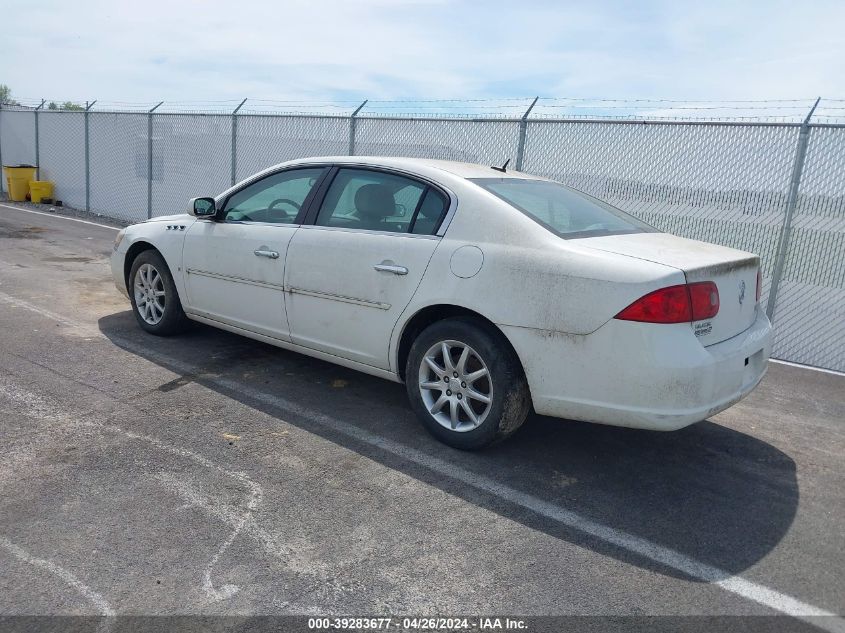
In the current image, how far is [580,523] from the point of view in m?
3.43

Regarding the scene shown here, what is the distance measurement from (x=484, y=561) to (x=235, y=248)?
315 cm

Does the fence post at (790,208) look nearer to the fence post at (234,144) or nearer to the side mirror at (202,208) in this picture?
the side mirror at (202,208)

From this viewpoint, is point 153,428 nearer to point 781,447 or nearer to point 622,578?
point 622,578

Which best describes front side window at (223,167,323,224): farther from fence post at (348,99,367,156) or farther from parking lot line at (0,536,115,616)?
fence post at (348,99,367,156)

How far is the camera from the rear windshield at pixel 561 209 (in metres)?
4.14

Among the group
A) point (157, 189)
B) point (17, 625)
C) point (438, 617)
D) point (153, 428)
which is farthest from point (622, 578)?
point (157, 189)

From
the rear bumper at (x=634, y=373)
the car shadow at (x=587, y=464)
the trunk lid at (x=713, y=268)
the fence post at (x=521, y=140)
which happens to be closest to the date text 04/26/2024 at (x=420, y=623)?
the car shadow at (x=587, y=464)

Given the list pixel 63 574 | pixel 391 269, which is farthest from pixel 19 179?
pixel 63 574

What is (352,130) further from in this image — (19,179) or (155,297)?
(19,179)

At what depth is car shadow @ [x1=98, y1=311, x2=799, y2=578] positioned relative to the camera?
3416 millimetres

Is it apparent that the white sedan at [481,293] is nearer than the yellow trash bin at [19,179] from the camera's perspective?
Yes

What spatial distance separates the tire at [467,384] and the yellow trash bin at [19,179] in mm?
17600

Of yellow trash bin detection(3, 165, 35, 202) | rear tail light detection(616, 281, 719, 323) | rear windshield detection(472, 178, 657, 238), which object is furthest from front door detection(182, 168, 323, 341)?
yellow trash bin detection(3, 165, 35, 202)

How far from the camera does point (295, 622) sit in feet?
8.64
